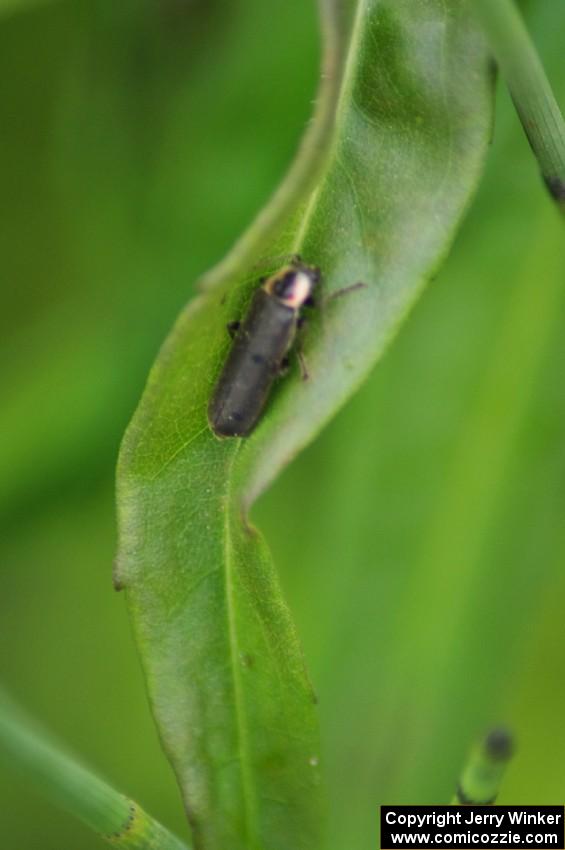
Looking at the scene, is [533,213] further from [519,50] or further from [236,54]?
[519,50]

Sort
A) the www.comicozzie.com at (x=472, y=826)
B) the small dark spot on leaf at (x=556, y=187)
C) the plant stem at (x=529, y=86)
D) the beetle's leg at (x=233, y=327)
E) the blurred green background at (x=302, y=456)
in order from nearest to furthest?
the plant stem at (x=529, y=86) → the small dark spot on leaf at (x=556, y=187) → the beetle's leg at (x=233, y=327) → the www.comicozzie.com at (x=472, y=826) → the blurred green background at (x=302, y=456)

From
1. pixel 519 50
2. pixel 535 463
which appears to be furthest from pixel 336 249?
pixel 535 463

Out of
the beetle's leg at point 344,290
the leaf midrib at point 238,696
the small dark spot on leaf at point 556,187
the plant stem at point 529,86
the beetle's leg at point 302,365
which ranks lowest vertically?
the leaf midrib at point 238,696

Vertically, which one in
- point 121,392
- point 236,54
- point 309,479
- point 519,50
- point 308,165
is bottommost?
point 308,165

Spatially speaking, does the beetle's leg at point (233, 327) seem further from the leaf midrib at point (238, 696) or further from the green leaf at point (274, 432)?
the leaf midrib at point (238, 696)

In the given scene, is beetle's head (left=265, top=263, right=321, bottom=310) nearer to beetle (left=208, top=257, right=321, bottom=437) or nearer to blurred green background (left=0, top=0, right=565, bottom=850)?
beetle (left=208, top=257, right=321, bottom=437)

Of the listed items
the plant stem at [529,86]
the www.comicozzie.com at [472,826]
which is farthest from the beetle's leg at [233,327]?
the www.comicozzie.com at [472,826]

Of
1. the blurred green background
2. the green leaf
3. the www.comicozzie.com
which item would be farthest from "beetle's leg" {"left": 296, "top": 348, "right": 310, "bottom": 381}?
the blurred green background
